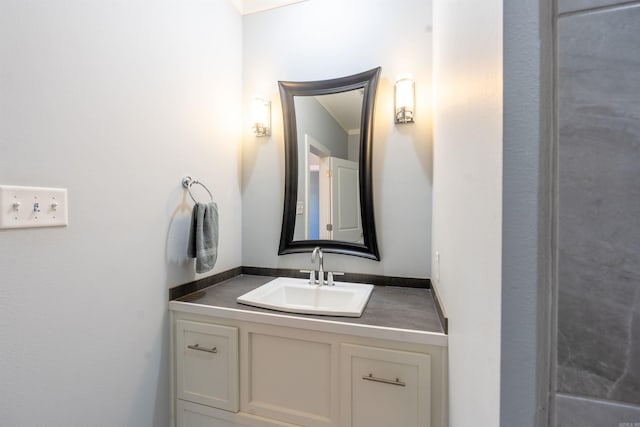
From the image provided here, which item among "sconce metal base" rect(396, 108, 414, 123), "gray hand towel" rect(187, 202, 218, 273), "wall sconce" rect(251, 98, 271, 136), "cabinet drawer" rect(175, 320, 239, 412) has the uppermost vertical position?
"wall sconce" rect(251, 98, 271, 136)

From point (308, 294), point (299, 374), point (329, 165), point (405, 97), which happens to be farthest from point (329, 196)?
point (299, 374)

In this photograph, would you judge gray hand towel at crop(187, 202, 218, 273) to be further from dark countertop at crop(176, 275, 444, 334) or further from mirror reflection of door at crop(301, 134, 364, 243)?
mirror reflection of door at crop(301, 134, 364, 243)

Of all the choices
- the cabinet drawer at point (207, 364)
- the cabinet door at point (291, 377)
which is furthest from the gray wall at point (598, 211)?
the cabinet drawer at point (207, 364)

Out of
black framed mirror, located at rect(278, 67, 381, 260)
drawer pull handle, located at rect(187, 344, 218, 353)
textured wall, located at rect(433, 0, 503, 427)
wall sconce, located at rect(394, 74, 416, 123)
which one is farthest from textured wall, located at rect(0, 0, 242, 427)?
textured wall, located at rect(433, 0, 503, 427)

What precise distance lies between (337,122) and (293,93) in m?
0.36

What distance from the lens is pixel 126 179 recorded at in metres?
1.11

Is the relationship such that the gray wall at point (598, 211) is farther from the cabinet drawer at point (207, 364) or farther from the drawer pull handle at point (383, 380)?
the cabinet drawer at point (207, 364)

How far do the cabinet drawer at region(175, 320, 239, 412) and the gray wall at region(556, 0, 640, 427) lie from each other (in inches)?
45.2

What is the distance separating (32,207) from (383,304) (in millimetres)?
1323

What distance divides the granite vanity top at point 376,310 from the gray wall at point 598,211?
67 centimetres

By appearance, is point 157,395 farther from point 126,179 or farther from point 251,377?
point 126,179

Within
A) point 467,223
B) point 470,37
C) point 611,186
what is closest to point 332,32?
point 470,37

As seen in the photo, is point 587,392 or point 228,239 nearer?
point 587,392

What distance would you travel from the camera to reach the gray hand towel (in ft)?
4.49
